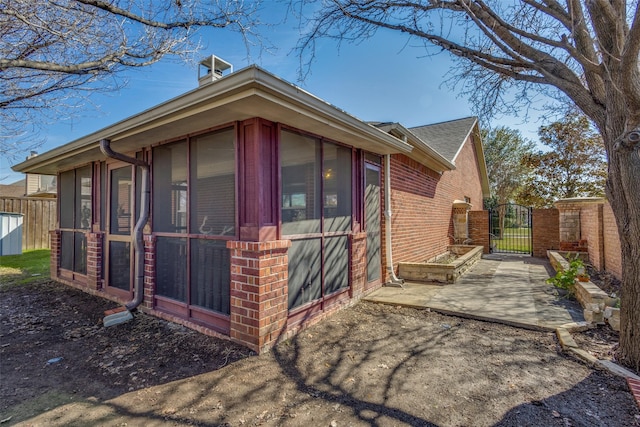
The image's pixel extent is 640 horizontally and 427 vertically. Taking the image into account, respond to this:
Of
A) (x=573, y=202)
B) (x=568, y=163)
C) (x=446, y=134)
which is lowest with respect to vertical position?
(x=573, y=202)

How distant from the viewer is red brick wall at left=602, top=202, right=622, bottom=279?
552cm

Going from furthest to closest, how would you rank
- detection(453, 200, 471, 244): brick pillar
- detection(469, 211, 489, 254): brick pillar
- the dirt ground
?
detection(469, 211, 489, 254): brick pillar → detection(453, 200, 471, 244): brick pillar → the dirt ground

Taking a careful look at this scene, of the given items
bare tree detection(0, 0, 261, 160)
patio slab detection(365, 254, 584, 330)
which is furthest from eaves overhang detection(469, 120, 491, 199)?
bare tree detection(0, 0, 261, 160)

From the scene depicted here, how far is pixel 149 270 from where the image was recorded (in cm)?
459

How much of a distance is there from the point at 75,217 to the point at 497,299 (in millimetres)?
8425

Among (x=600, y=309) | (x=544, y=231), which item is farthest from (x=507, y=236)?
(x=600, y=309)

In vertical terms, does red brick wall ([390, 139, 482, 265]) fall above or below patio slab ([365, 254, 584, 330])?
above

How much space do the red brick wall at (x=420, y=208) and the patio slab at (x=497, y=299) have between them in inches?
45.1

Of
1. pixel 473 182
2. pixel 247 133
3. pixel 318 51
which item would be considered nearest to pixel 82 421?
pixel 247 133

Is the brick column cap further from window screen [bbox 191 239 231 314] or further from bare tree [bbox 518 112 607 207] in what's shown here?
window screen [bbox 191 239 231 314]

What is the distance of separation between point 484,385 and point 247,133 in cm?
338

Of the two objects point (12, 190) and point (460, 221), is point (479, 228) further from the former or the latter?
point (12, 190)

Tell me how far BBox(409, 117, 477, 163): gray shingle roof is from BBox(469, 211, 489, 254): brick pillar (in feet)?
9.52

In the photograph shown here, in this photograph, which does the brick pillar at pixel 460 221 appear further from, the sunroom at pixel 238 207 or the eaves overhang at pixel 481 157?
the sunroom at pixel 238 207
